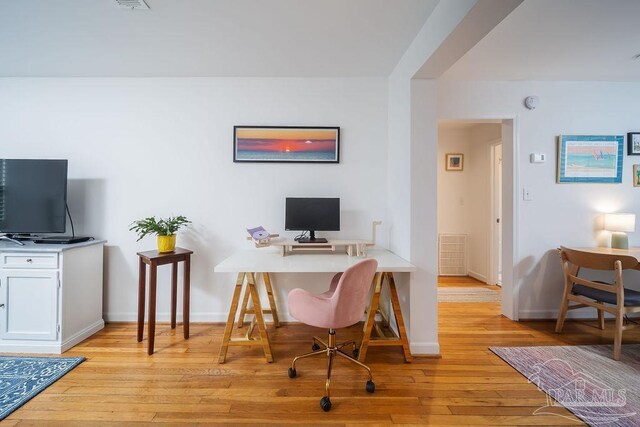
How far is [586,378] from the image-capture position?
74.6 inches

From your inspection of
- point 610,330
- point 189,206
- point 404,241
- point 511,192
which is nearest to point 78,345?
point 189,206

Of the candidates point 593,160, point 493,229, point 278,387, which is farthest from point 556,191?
point 278,387

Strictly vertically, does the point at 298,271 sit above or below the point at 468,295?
above

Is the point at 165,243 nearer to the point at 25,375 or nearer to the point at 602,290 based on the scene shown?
the point at 25,375

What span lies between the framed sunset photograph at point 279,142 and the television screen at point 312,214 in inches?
18.4

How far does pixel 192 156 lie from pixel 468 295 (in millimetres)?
3797

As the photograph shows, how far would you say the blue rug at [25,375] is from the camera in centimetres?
167

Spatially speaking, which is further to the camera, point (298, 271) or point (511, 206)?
point (511, 206)

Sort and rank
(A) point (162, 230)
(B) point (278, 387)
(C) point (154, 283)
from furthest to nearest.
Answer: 1. (A) point (162, 230)
2. (C) point (154, 283)
3. (B) point (278, 387)

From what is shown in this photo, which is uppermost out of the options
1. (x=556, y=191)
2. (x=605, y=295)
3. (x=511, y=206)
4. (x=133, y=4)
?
(x=133, y=4)

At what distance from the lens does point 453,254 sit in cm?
458

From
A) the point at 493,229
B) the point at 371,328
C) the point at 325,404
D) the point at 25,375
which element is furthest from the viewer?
the point at 493,229

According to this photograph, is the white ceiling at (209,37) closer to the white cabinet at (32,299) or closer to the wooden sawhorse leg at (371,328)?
the white cabinet at (32,299)

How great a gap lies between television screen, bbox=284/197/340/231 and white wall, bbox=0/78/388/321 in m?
0.22
